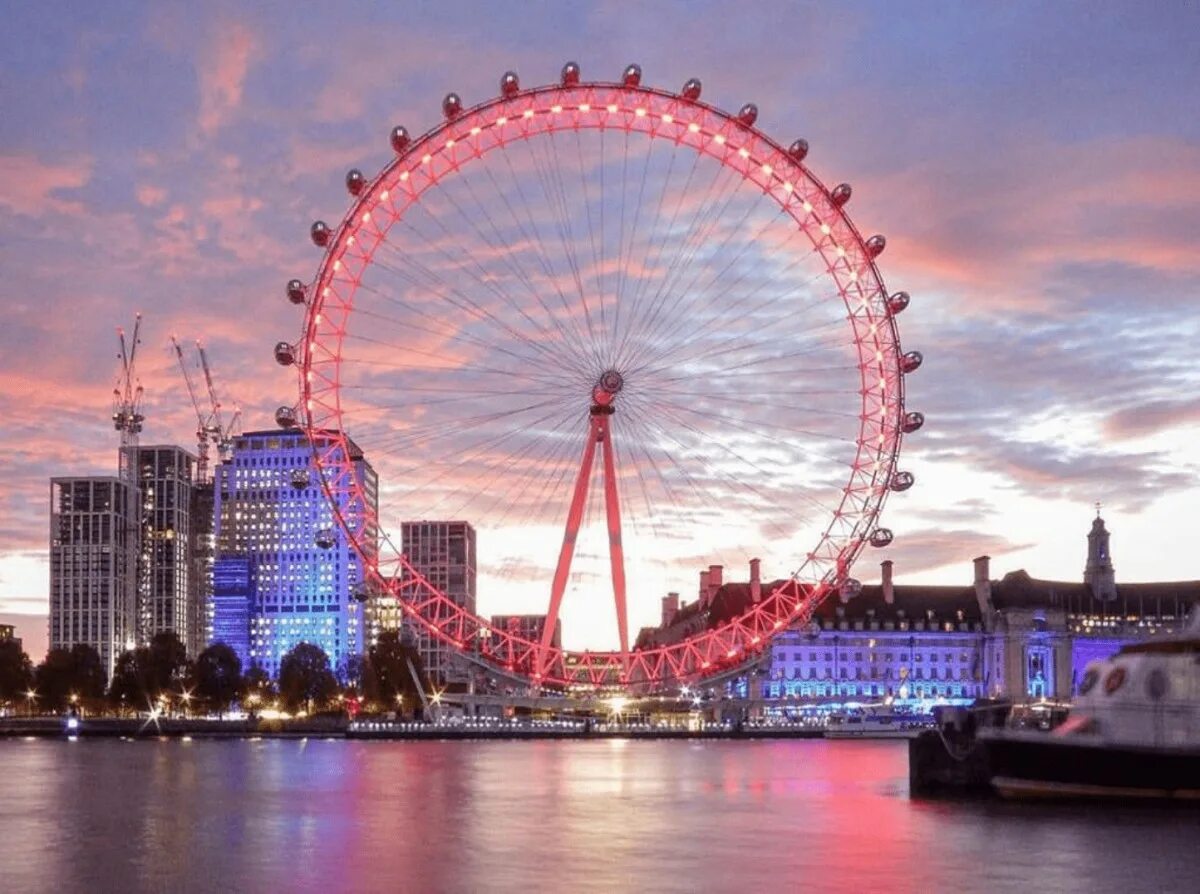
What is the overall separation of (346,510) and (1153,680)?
35622 mm

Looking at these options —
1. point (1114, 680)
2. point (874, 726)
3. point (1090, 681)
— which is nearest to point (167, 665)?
point (874, 726)

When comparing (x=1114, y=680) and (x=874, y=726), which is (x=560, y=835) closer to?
(x=1114, y=680)

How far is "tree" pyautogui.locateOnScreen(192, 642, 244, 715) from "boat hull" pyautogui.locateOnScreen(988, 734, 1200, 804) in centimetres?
14592

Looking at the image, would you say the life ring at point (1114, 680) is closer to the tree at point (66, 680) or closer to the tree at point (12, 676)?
the tree at point (66, 680)

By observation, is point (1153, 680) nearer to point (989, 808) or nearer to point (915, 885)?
point (989, 808)

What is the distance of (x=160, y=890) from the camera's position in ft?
119

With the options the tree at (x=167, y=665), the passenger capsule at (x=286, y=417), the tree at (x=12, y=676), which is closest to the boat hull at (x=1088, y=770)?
the passenger capsule at (x=286, y=417)

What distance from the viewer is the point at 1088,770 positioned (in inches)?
2189

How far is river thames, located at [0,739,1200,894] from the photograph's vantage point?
37.5 metres

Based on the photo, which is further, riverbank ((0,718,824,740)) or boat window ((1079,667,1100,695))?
riverbank ((0,718,824,740))

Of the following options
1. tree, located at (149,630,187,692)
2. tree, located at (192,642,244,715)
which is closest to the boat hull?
tree, located at (149,630,187,692)

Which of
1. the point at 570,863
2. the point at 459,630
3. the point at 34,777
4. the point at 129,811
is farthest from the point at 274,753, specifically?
the point at 570,863

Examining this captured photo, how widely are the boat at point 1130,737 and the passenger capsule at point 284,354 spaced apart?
1269 inches

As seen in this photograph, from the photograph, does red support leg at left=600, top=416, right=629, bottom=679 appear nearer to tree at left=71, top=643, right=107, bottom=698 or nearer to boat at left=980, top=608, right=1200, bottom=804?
boat at left=980, top=608, right=1200, bottom=804
